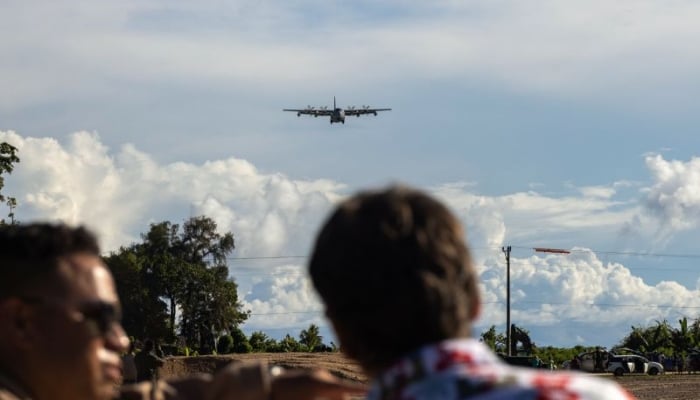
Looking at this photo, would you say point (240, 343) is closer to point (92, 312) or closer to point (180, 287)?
point (180, 287)

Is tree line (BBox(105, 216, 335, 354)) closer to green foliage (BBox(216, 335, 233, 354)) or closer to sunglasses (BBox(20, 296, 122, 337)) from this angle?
green foliage (BBox(216, 335, 233, 354))

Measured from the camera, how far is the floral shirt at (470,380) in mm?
1659

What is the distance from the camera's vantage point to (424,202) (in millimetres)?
1839

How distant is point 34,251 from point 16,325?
0.15 m

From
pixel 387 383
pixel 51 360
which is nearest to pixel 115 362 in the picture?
pixel 51 360

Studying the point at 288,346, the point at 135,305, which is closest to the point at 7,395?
the point at 288,346

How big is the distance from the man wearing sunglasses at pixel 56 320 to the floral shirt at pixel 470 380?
0.56 metres

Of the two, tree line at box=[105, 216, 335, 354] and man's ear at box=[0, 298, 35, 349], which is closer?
man's ear at box=[0, 298, 35, 349]

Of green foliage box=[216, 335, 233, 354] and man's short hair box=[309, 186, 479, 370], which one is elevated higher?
green foliage box=[216, 335, 233, 354]

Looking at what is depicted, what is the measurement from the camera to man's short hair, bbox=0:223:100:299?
7.16ft

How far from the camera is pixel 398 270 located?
5.90 ft

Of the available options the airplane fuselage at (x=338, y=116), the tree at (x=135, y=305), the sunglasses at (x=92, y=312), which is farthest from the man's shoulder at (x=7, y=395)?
the airplane fuselage at (x=338, y=116)

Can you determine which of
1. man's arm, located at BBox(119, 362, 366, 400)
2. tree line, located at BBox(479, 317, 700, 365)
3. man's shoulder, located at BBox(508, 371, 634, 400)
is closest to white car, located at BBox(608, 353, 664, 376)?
tree line, located at BBox(479, 317, 700, 365)

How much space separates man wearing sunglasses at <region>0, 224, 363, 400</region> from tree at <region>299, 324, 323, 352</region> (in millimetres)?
69265
